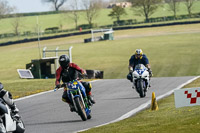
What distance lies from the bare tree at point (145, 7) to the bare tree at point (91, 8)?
29.8 ft

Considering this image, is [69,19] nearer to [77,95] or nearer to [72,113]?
[72,113]

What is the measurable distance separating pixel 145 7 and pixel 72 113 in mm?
110050

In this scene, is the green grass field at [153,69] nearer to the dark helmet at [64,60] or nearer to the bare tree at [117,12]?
the dark helmet at [64,60]

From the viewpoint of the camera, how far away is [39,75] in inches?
1414

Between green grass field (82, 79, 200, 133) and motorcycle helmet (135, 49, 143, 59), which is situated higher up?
motorcycle helmet (135, 49, 143, 59)

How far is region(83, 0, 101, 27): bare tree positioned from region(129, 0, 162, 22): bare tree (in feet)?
29.8

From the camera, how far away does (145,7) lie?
12319cm

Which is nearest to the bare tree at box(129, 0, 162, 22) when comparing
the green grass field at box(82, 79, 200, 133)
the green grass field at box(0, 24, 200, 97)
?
the green grass field at box(0, 24, 200, 97)

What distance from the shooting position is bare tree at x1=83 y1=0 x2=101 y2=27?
125 metres

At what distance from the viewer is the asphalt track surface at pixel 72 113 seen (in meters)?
12.3

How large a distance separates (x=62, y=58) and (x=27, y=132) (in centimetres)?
211

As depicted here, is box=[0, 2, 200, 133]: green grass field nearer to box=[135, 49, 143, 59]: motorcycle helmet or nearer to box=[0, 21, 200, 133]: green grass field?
box=[0, 21, 200, 133]: green grass field

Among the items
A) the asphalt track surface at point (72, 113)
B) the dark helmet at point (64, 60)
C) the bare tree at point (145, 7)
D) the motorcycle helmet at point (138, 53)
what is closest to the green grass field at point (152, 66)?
the asphalt track surface at point (72, 113)

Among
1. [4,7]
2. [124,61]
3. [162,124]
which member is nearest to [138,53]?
[162,124]
